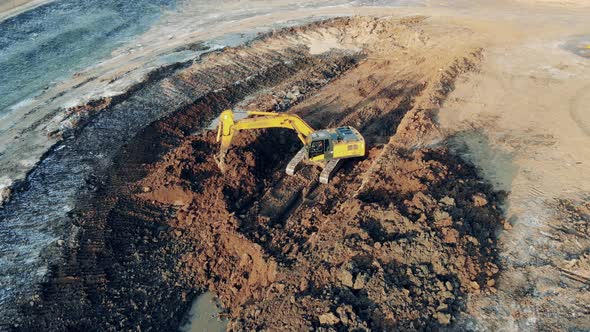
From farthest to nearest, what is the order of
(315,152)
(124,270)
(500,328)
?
(315,152) < (124,270) < (500,328)

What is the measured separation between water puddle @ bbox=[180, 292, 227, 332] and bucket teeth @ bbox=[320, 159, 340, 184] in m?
5.68

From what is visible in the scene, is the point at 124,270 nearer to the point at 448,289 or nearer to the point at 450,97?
the point at 448,289

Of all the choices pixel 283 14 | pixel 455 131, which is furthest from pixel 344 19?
pixel 455 131

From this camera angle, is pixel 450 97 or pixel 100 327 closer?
pixel 100 327

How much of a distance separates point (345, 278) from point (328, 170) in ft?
18.1

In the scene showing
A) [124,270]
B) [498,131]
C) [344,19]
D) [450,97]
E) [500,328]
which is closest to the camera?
[500,328]

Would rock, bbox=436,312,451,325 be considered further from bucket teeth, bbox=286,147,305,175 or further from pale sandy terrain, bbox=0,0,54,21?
pale sandy terrain, bbox=0,0,54,21

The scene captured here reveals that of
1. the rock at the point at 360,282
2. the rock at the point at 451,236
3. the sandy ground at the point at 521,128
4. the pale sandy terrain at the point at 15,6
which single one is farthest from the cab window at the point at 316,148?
the pale sandy terrain at the point at 15,6

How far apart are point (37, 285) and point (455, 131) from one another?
1590 cm

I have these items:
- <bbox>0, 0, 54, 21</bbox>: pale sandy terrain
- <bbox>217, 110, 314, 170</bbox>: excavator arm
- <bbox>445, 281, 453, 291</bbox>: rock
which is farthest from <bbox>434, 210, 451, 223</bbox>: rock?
<bbox>0, 0, 54, 21</bbox>: pale sandy terrain

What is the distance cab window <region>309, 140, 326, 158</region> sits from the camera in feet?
49.3

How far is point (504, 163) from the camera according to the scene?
16156mm

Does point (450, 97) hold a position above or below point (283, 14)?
below

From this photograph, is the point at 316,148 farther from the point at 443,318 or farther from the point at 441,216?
the point at 443,318
